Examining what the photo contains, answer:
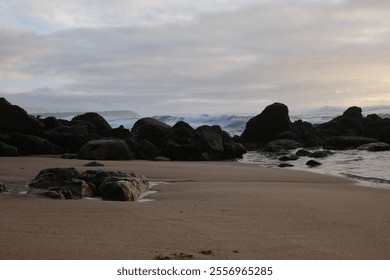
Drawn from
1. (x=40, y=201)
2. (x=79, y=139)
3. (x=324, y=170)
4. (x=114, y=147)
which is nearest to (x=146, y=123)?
(x=79, y=139)

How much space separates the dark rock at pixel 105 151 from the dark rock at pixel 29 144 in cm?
236

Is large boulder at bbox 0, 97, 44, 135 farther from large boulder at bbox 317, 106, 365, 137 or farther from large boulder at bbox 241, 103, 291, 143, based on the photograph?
large boulder at bbox 317, 106, 365, 137

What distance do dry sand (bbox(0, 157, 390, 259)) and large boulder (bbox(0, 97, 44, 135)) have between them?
9756 millimetres

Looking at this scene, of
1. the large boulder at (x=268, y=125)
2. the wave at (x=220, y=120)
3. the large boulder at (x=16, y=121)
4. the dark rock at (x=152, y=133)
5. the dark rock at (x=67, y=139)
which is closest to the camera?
the large boulder at (x=16, y=121)

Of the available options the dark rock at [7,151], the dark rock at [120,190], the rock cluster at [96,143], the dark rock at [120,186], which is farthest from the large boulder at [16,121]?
the dark rock at [120,190]

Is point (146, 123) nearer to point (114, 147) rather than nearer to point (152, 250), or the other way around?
point (114, 147)

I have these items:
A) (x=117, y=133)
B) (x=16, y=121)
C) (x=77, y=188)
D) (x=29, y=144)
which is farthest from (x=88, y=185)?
(x=117, y=133)

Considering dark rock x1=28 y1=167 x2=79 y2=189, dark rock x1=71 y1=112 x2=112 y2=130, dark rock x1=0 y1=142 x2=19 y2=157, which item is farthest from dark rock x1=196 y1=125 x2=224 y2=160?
dark rock x1=28 y1=167 x2=79 y2=189

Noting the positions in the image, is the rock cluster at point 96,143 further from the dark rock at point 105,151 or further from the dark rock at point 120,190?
the dark rock at point 120,190

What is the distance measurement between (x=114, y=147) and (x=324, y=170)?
20.5 ft

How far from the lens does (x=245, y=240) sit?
12.2ft

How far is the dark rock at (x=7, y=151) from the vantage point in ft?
43.5

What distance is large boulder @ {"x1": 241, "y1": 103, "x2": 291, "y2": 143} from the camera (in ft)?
83.7

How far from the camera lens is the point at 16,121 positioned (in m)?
16.0
